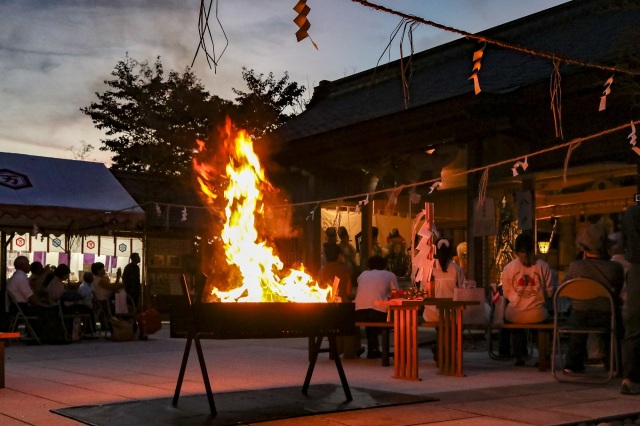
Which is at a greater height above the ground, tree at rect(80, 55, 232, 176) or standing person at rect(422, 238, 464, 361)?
tree at rect(80, 55, 232, 176)

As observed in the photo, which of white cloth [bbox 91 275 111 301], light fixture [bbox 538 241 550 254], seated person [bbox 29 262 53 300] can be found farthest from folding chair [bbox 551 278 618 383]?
white cloth [bbox 91 275 111 301]

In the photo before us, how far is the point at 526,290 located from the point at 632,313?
2395 mm

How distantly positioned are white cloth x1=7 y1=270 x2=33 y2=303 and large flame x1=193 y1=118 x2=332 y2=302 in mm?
7224

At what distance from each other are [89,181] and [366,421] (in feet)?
38.5

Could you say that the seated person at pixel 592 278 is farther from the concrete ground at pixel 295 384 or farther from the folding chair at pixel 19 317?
the folding chair at pixel 19 317

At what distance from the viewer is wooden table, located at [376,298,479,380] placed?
27.9 feet

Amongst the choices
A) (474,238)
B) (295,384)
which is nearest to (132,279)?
(474,238)

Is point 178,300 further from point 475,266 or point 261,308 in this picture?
point 475,266

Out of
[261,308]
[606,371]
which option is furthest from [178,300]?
[606,371]

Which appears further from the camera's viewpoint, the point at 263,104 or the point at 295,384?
the point at 263,104

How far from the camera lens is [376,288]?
1071 cm

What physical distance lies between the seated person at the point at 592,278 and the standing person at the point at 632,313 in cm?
92

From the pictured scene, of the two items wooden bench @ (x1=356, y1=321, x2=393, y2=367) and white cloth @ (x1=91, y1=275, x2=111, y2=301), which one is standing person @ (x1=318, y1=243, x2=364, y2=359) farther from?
white cloth @ (x1=91, y1=275, x2=111, y2=301)

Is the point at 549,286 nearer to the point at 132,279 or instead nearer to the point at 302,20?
the point at 302,20
